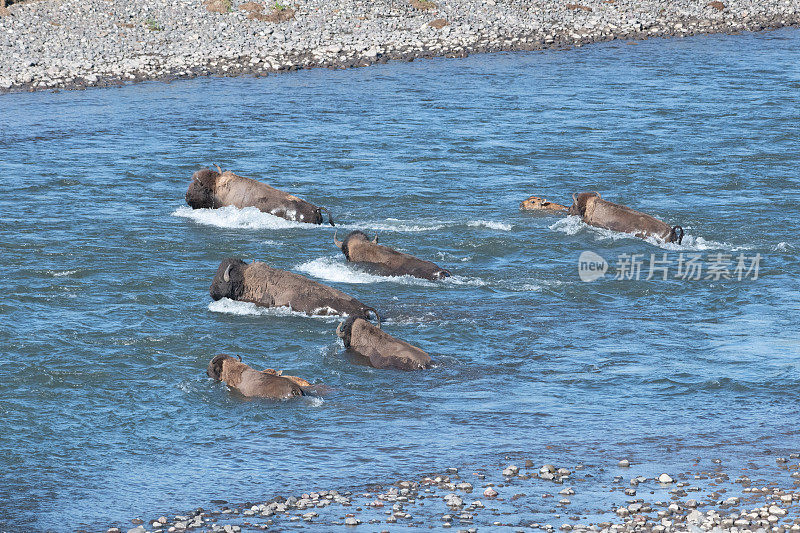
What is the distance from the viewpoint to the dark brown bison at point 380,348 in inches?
616

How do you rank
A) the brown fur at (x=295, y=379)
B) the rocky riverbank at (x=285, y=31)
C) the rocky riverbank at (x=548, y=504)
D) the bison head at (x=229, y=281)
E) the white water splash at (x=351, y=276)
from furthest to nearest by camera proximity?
the rocky riverbank at (x=285, y=31) < the white water splash at (x=351, y=276) < the bison head at (x=229, y=281) < the brown fur at (x=295, y=379) < the rocky riverbank at (x=548, y=504)

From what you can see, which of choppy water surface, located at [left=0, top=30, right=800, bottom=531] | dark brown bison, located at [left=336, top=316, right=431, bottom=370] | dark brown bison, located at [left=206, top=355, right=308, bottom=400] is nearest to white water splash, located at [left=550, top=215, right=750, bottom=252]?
choppy water surface, located at [left=0, top=30, right=800, bottom=531]

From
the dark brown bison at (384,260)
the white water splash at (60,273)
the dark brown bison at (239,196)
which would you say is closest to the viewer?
the dark brown bison at (384,260)

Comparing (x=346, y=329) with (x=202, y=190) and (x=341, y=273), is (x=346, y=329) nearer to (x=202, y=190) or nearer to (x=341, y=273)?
(x=341, y=273)

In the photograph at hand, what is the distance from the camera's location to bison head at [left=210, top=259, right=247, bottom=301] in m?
18.5

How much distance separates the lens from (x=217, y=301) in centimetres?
1889

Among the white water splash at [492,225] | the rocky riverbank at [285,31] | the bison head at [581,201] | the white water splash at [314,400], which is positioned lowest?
the white water splash at [314,400]

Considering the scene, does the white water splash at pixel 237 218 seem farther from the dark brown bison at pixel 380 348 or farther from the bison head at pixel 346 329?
the dark brown bison at pixel 380 348

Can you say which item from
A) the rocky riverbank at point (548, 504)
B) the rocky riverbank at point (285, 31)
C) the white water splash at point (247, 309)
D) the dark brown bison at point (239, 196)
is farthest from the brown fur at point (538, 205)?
the rocky riverbank at point (285, 31)

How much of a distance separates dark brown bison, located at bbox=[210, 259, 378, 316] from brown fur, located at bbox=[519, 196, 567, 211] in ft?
24.3

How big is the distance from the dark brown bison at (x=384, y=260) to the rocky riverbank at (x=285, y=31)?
2251cm

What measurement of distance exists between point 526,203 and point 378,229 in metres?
3.48

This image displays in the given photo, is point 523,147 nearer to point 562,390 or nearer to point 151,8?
point 562,390

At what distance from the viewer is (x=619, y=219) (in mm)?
22703
